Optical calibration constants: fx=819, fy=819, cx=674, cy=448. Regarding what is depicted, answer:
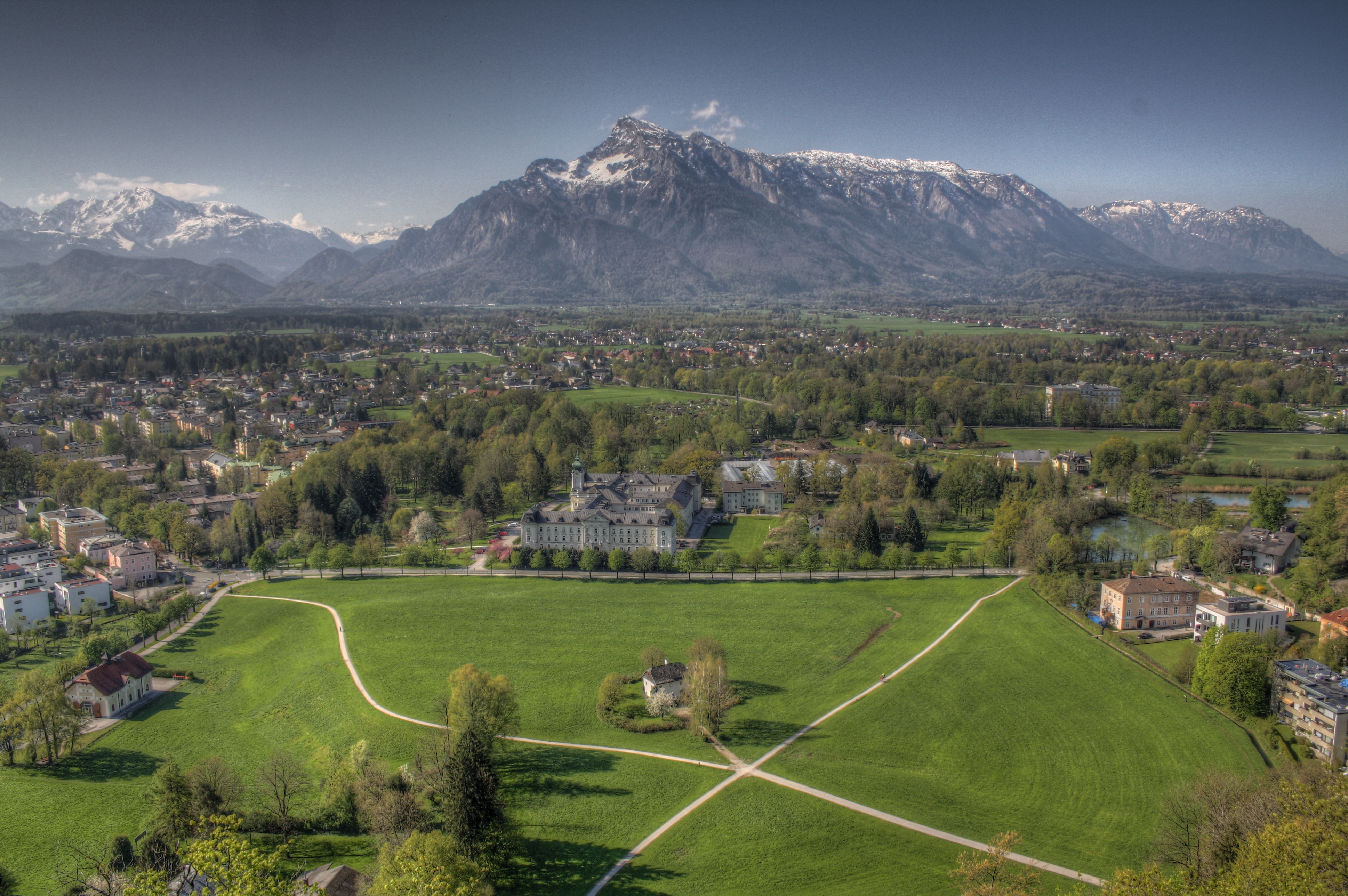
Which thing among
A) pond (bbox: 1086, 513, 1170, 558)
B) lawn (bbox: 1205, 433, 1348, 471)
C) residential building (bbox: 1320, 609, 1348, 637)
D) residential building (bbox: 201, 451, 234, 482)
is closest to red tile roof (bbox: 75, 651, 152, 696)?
residential building (bbox: 201, 451, 234, 482)

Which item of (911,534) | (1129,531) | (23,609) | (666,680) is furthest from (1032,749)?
(23,609)

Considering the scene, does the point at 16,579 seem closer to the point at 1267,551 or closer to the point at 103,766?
the point at 103,766

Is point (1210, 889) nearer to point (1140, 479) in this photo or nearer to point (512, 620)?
point (512, 620)

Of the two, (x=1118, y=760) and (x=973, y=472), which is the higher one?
(x=973, y=472)

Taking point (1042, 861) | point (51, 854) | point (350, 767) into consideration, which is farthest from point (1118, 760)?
point (51, 854)

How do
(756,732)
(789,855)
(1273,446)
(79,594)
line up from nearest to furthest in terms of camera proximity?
(789,855) → (756,732) → (79,594) → (1273,446)

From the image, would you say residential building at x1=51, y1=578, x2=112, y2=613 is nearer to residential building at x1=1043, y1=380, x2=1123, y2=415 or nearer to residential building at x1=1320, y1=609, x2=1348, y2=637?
residential building at x1=1320, y1=609, x2=1348, y2=637

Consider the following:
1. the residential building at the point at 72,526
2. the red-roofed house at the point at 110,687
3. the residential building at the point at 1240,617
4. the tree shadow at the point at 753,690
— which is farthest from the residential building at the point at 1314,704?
the residential building at the point at 72,526
